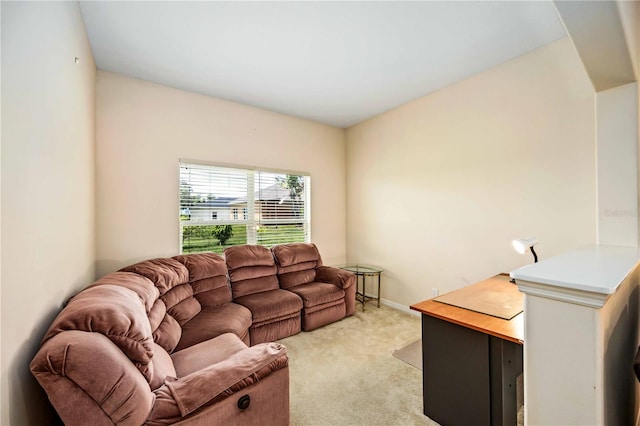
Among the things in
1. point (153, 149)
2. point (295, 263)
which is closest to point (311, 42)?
point (153, 149)

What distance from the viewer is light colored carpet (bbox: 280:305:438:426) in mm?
1796

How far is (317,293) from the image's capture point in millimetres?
3145

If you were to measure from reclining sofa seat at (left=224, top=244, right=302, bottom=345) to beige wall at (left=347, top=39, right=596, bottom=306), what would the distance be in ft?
5.23

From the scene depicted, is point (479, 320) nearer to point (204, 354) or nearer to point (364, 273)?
point (204, 354)

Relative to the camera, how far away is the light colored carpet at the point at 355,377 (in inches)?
70.7

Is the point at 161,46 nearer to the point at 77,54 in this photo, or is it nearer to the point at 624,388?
the point at 77,54

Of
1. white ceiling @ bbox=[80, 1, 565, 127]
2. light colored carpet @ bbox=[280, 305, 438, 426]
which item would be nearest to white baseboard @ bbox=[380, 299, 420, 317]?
light colored carpet @ bbox=[280, 305, 438, 426]

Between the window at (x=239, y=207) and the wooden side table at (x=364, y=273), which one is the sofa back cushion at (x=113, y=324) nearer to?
the window at (x=239, y=207)

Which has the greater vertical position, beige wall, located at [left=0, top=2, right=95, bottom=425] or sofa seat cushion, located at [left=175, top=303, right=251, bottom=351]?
beige wall, located at [left=0, top=2, right=95, bottom=425]

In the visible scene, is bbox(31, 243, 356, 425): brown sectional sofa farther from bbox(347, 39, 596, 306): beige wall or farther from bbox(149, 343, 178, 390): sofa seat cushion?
bbox(347, 39, 596, 306): beige wall

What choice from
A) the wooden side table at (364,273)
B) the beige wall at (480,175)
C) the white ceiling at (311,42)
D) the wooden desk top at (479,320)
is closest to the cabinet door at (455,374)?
the wooden desk top at (479,320)

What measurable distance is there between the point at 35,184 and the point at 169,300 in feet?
4.73

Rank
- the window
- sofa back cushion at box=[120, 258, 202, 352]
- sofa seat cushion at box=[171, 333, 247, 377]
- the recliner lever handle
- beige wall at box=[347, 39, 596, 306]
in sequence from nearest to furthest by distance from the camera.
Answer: the recliner lever handle < sofa seat cushion at box=[171, 333, 247, 377] < sofa back cushion at box=[120, 258, 202, 352] < beige wall at box=[347, 39, 596, 306] < the window

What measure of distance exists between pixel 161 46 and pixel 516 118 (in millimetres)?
3397
